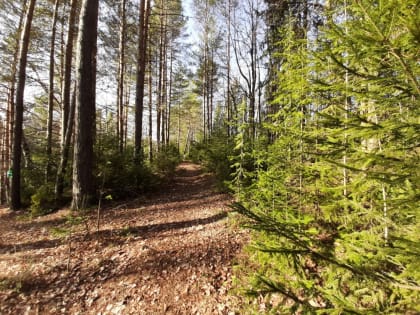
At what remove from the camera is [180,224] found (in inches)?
213

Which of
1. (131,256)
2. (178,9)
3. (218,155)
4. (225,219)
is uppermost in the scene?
(178,9)

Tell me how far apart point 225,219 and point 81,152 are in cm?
465

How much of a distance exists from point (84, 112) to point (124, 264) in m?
4.62

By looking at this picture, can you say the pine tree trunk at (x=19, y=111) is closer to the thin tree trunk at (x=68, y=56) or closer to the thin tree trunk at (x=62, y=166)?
the thin tree trunk at (x=68, y=56)

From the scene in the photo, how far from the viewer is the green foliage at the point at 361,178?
1249 mm

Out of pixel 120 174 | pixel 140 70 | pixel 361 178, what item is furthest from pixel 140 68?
pixel 361 178

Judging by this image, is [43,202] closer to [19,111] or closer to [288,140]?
[19,111]

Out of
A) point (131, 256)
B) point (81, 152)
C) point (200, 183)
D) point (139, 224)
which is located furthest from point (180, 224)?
point (200, 183)

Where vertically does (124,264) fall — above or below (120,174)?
below

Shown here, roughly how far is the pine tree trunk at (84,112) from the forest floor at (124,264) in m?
0.83

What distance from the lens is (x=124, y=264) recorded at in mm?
3902

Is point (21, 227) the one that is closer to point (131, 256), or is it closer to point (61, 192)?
point (61, 192)

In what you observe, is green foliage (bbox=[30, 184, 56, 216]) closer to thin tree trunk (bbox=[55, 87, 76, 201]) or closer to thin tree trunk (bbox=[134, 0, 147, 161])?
thin tree trunk (bbox=[55, 87, 76, 201])

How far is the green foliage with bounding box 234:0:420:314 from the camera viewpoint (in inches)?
49.2
